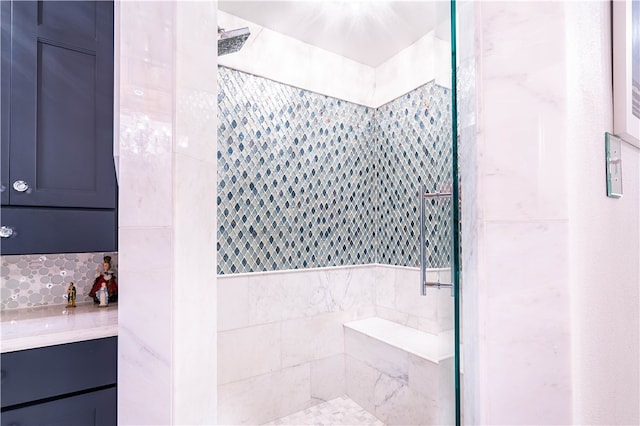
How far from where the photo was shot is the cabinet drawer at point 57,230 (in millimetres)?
1349

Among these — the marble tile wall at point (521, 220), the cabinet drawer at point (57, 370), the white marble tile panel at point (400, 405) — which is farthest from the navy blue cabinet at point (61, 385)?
the white marble tile panel at point (400, 405)

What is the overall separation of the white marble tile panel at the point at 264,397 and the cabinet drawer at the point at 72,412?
0.92 metres

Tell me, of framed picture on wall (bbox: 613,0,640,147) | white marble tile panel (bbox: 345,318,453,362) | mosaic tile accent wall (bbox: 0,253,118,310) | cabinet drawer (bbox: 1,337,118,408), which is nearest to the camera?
framed picture on wall (bbox: 613,0,640,147)

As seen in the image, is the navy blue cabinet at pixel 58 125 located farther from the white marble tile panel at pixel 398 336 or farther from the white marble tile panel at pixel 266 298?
the white marble tile panel at pixel 398 336

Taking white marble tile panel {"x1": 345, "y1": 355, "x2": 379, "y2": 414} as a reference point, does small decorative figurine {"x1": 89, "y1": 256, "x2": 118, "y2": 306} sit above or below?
above

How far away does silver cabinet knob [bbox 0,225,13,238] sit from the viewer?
132 centimetres

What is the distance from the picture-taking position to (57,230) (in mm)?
1429

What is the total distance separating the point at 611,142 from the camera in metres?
0.69

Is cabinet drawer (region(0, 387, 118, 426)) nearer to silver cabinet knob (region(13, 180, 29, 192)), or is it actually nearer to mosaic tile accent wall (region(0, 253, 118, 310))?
mosaic tile accent wall (region(0, 253, 118, 310))

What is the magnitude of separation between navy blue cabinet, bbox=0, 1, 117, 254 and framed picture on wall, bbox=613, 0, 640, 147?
1.76 metres

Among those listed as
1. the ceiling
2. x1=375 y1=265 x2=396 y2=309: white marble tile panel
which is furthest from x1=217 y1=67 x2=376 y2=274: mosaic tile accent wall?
the ceiling

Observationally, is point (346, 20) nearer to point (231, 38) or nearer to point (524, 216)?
point (231, 38)

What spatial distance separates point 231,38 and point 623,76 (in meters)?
1.55

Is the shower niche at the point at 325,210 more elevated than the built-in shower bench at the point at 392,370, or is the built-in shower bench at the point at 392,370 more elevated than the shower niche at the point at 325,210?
the shower niche at the point at 325,210
